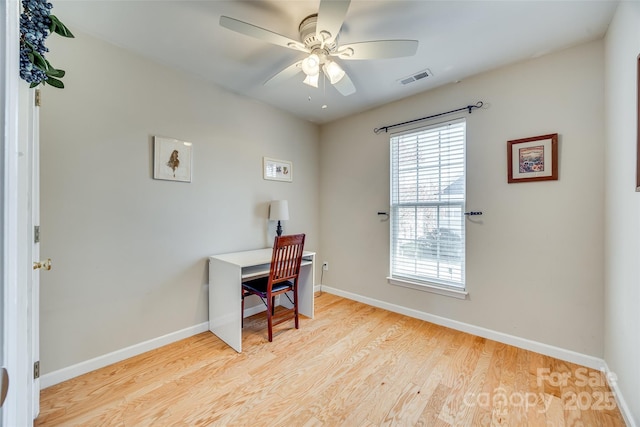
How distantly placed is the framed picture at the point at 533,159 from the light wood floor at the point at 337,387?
148 cm

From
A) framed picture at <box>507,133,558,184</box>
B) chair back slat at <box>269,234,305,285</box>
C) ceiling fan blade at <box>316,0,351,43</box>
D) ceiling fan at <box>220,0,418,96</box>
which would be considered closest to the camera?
ceiling fan blade at <box>316,0,351,43</box>

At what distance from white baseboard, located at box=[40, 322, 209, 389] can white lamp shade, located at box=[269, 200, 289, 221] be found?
4.26ft

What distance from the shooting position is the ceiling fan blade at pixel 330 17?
133 centimetres

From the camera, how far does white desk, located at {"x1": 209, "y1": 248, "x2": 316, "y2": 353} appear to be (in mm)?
2203

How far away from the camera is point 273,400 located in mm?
1656

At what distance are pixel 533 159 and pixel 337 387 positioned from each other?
2.37 metres

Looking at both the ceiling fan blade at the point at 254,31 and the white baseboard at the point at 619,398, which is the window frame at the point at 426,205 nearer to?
the white baseboard at the point at 619,398

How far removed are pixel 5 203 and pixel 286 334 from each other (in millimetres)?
2365

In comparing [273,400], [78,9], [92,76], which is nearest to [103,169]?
[92,76]

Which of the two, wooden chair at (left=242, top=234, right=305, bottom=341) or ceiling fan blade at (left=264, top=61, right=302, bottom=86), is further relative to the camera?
wooden chair at (left=242, top=234, right=305, bottom=341)

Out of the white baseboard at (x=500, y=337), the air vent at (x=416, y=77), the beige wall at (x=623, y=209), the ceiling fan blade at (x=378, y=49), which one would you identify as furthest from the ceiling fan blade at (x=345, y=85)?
the white baseboard at (x=500, y=337)

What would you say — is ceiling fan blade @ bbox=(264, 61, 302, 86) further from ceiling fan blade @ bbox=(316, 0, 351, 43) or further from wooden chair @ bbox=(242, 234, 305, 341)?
wooden chair @ bbox=(242, 234, 305, 341)

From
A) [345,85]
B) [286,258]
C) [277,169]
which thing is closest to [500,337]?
[286,258]

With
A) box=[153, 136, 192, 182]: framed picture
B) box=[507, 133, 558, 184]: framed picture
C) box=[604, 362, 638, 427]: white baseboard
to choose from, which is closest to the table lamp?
box=[153, 136, 192, 182]: framed picture
